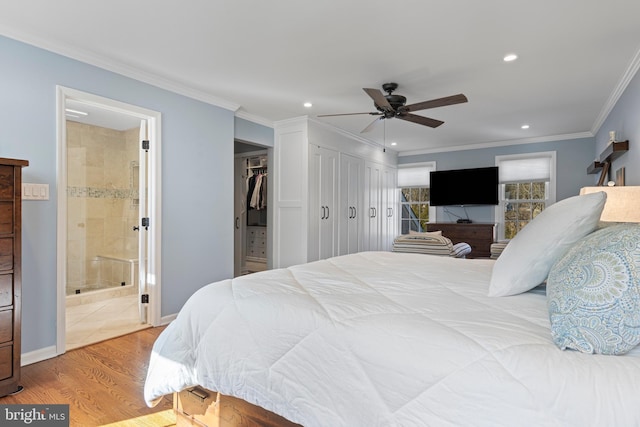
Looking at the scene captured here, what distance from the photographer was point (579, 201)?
4.17 feet

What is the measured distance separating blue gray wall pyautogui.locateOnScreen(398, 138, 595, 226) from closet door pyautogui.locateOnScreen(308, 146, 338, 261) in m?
2.52

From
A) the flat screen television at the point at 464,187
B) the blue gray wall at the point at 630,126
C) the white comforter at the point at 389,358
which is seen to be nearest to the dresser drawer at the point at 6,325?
the white comforter at the point at 389,358

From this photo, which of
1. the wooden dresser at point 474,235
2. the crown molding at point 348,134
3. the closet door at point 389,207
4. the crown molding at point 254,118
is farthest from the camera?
the closet door at point 389,207

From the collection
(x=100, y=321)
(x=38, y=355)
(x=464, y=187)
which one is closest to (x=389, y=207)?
(x=464, y=187)

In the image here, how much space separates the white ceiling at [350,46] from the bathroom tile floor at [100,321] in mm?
2379

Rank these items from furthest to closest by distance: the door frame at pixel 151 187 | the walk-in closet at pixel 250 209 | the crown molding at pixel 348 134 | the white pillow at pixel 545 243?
1. the walk-in closet at pixel 250 209
2. the crown molding at pixel 348 134
3. the door frame at pixel 151 187
4. the white pillow at pixel 545 243

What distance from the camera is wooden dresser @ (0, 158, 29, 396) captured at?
6.63 feet

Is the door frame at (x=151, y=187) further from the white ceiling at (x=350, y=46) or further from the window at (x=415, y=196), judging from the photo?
the window at (x=415, y=196)

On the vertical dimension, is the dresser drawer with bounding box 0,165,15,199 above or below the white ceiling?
below

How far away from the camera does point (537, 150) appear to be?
18.5ft

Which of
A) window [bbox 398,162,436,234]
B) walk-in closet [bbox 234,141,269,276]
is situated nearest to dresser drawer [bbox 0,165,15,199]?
walk-in closet [bbox 234,141,269,276]

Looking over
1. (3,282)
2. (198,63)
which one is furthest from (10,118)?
(198,63)

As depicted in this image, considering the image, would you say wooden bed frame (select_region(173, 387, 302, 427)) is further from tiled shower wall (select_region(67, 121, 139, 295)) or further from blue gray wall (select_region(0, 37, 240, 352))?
tiled shower wall (select_region(67, 121, 139, 295))

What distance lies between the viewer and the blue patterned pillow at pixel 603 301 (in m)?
0.83
